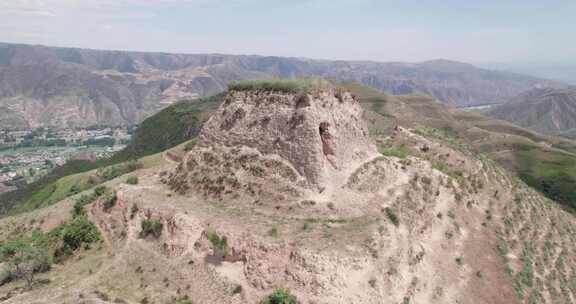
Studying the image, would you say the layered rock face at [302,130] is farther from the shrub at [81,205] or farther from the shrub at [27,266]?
the shrub at [27,266]

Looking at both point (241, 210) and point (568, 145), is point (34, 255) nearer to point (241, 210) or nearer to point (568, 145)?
point (241, 210)

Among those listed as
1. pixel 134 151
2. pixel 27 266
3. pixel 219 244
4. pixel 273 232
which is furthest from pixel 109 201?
pixel 134 151

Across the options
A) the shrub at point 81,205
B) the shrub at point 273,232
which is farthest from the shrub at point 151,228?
the shrub at point 81,205

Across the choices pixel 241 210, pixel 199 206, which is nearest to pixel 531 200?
pixel 241 210

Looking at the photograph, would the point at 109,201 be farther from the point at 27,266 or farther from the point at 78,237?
the point at 27,266

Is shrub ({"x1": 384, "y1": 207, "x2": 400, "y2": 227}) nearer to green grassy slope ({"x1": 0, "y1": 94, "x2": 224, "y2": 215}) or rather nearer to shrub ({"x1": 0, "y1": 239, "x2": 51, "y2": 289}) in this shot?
shrub ({"x1": 0, "y1": 239, "x2": 51, "y2": 289})
